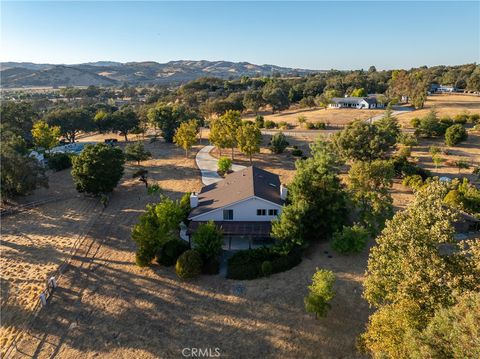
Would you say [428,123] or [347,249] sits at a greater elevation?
[428,123]

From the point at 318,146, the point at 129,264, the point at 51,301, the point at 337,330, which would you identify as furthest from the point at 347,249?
the point at 51,301

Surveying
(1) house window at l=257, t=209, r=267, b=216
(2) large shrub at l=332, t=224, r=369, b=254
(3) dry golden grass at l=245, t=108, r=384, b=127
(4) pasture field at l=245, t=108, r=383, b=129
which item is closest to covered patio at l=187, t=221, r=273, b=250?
(1) house window at l=257, t=209, r=267, b=216

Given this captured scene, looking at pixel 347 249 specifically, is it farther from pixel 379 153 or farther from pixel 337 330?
pixel 379 153

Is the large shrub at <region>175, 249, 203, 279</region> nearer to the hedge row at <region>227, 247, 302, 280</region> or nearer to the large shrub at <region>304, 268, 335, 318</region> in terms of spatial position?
the hedge row at <region>227, 247, 302, 280</region>

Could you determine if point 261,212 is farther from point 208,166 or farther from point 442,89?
point 442,89

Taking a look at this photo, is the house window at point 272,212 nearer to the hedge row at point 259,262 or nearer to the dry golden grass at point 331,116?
the hedge row at point 259,262
